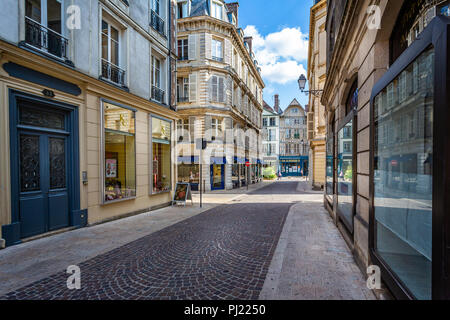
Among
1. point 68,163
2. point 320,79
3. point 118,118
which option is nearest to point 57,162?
point 68,163

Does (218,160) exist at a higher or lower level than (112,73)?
lower

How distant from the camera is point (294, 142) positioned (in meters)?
48.2

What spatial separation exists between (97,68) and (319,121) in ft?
56.2

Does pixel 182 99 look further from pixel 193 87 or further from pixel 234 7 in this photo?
pixel 234 7

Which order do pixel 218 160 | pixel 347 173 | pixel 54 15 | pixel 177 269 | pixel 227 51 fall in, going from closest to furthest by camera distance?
1. pixel 177 269
2. pixel 347 173
3. pixel 54 15
4. pixel 218 160
5. pixel 227 51

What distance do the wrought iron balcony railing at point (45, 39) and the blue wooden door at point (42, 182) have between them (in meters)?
2.18

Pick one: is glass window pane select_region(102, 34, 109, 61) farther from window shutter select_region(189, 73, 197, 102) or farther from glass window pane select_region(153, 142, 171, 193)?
window shutter select_region(189, 73, 197, 102)

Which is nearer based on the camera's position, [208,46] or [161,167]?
[161,167]

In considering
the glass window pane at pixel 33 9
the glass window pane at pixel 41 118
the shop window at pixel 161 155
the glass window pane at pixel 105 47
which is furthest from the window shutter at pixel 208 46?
the glass window pane at pixel 41 118

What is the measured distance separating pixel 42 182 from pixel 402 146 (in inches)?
294
